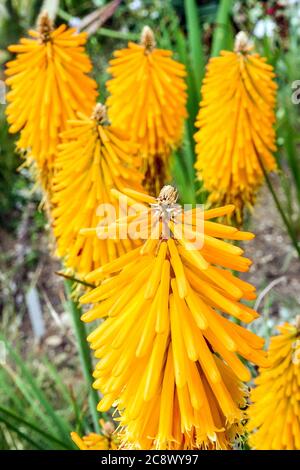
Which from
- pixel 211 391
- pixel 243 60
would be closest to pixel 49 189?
pixel 243 60

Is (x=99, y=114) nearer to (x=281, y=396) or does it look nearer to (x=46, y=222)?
(x=281, y=396)

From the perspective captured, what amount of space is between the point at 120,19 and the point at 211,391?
477cm

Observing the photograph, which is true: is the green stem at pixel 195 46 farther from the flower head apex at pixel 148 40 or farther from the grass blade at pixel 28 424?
the grass blade at pixel 28 424

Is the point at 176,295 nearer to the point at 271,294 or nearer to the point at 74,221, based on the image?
the point at 74,221

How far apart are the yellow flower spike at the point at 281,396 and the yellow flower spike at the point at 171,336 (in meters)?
0.34

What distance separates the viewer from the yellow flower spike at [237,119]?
5.49 ft

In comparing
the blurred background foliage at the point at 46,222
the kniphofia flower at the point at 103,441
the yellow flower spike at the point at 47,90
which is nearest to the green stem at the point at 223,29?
Result: the blurred background foliage at the point at 46,222

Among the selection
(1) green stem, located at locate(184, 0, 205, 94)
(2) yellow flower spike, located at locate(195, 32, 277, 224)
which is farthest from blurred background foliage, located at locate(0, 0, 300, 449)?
(2) yellow flower spike, located at locate(195, 32, 277, 224)

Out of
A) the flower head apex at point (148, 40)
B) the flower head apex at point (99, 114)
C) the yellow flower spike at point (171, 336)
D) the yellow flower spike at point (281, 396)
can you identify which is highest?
the flower head apex at point (148, 40)

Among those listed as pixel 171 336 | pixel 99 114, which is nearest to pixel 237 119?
pixel 99 114

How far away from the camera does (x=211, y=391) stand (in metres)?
1.06

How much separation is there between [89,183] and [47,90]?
332 millimetres

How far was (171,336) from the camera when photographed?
102 cm

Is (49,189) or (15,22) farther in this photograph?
(15,22)
